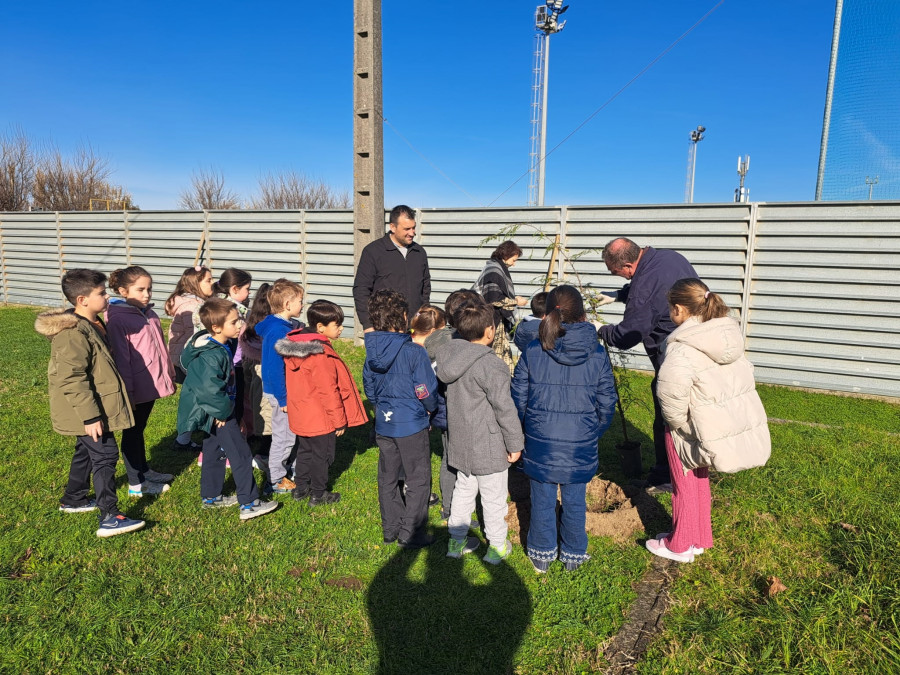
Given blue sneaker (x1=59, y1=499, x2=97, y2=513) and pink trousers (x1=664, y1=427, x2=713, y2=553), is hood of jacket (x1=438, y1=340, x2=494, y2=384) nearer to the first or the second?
pink trousers (x1=664, y1=427, x2=713, y2=553)

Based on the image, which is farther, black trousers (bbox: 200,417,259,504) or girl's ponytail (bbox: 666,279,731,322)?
black trousers (bbox: 200,417,259,504)

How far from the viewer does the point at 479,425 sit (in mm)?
3350

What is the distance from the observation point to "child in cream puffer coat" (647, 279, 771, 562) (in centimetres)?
305

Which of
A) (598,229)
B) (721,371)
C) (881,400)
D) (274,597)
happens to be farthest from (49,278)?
(881,400)

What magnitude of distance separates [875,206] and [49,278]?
18.6 m

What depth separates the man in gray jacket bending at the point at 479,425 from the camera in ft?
10.9

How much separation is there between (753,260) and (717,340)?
18.0 feet

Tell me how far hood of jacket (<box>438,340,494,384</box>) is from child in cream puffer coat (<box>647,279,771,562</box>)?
42.1 inches

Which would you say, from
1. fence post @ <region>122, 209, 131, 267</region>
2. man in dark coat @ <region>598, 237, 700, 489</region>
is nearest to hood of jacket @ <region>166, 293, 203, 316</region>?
man in dark coat @ <region>598, 237, 700, 489</region>

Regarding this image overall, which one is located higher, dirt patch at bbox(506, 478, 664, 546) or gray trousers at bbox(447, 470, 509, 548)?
gray trousers at bbox(447, 470, 509, 548)

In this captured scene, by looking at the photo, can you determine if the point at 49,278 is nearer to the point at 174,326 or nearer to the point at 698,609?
the point at 174,326

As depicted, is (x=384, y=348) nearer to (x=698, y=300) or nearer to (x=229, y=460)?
(x=229, y=460)

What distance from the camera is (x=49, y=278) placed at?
15.3m

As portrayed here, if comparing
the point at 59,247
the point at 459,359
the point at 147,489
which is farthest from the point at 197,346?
the point at 59,247
